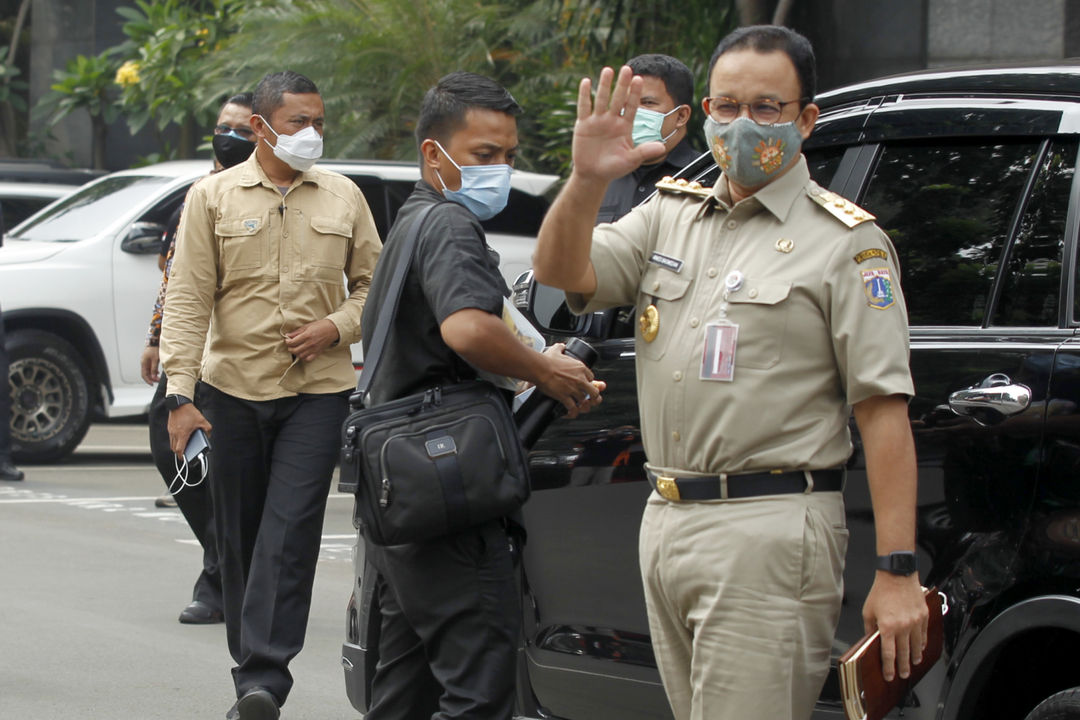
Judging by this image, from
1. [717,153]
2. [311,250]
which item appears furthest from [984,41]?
[717,153]

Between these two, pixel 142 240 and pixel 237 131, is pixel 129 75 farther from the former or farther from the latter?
pixel 237 131

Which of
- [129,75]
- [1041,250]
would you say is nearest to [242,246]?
[1041,250]

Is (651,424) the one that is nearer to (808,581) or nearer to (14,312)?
(808,581)

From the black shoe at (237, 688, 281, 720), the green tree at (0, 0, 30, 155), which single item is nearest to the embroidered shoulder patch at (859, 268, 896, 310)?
the black shoe at (237, 688, 281, 720)

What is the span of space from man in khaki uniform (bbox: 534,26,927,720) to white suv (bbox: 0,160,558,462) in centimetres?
804

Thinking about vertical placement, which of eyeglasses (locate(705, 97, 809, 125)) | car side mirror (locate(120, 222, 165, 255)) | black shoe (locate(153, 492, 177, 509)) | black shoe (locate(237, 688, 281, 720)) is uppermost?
eyeglasses (locate(705, 97, 809, 125))

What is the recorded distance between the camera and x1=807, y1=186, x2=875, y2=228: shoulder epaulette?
9.37ft

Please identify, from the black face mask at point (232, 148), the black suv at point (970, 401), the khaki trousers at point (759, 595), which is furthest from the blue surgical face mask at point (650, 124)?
the khaki trousers at point (759, 595)

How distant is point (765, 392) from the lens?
9.30 feet

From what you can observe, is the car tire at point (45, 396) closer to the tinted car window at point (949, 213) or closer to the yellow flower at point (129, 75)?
the yellow flower at point (129, 75)

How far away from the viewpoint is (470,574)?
3504mm

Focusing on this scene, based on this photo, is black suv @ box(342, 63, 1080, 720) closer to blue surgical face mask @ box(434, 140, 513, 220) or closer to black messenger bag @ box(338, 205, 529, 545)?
blue surgical face mask @ box(434, 140, 513, 220)

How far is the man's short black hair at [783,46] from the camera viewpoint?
2.90 m

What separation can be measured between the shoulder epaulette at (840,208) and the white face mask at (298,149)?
101 inches
